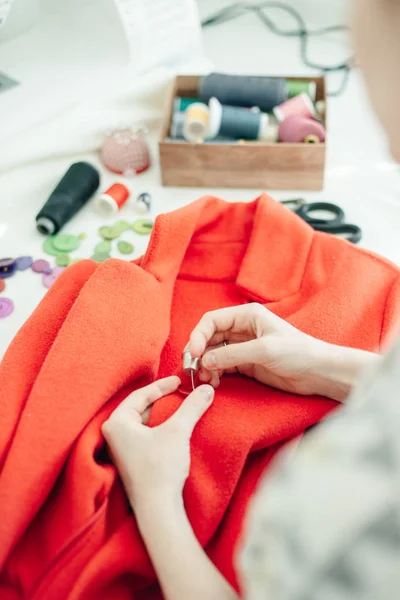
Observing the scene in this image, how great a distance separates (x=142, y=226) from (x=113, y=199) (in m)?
0.07

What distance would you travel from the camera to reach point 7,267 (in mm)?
939

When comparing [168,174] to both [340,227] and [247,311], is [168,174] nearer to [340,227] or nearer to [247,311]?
[340,227]

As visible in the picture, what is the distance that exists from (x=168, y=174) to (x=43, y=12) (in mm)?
472

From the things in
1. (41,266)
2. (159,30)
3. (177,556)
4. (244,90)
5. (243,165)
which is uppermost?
(159,30)

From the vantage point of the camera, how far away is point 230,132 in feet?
3.62

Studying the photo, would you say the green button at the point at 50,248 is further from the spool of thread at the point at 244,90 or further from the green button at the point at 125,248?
the spool of thread at the point at 244,90

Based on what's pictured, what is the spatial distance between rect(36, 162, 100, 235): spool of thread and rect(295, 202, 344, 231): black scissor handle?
349 mm

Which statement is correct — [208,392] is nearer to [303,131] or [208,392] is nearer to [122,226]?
[122,226]

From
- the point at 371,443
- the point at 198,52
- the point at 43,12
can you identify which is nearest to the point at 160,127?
the point at 198,52

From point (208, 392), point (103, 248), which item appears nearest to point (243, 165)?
point (103, 248)

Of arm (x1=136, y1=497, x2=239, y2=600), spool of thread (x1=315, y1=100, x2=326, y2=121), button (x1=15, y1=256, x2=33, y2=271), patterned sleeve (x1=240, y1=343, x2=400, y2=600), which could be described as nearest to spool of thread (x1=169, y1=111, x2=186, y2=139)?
spool of thread (x1=315, y1=100, x2=326, y2=121)

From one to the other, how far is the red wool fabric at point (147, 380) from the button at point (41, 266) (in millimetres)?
153

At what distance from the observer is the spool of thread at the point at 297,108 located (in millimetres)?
1120

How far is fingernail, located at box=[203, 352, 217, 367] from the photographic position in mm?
665
